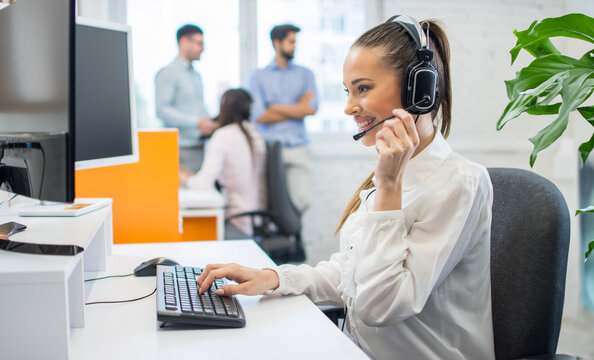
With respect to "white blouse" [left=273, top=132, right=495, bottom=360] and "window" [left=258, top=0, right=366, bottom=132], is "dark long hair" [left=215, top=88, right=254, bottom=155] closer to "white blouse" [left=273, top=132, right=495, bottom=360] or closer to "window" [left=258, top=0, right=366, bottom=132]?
"window" [left=258, top=0, right=366, bottom=132]

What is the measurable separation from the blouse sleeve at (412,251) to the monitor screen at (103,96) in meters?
0.65

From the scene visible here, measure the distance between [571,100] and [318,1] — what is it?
3.30 metres

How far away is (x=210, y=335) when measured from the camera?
82cm

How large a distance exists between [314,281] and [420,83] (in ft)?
1.48

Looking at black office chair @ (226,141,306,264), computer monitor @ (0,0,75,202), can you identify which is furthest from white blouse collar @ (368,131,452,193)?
black office chair @ (226,141,306,264)

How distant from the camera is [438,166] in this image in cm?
102

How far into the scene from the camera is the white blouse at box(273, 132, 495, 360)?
36.0 inches

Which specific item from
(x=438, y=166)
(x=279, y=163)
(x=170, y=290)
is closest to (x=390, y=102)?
(x=438, y=166)

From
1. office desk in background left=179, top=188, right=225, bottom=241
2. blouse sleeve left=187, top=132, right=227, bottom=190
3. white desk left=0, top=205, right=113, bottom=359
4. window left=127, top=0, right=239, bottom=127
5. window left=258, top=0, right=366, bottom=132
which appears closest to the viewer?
white desk left=0, top=205, right=113, bottom=359

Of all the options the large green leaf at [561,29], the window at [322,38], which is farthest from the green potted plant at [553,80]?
the window at [322,38]

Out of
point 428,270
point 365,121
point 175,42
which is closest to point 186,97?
point 175,42

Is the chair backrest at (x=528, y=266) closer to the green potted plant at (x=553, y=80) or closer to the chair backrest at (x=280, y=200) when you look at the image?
the green potted plant at (x=553, y=80)

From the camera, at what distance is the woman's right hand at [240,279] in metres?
0.98

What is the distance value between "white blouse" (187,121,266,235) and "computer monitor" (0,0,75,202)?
6.74ft
